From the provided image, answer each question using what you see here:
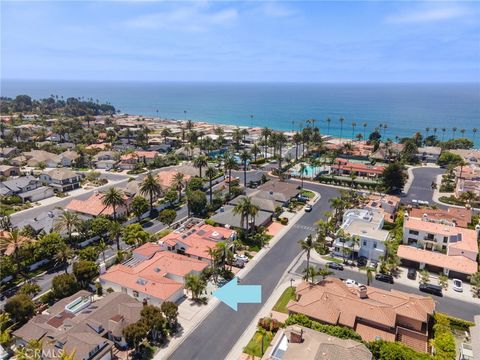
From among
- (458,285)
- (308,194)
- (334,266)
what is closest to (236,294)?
(334,266)

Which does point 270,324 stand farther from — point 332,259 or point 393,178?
point 393,178

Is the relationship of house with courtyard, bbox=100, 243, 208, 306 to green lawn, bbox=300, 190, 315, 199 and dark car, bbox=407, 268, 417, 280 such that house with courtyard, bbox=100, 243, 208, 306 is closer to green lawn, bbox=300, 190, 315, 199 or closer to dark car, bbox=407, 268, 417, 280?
dark car, bbox=407, 268, 417, 280

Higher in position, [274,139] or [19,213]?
[274,139]

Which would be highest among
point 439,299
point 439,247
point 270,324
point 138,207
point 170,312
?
point 138,207

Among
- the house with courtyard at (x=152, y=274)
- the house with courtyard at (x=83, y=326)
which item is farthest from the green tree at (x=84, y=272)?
the house with courtyard at (x=83, y=326)

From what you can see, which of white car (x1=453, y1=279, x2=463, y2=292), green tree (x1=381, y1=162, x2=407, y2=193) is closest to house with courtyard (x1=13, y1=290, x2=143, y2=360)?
white car (x1=453, y1=279, x2=463, y2=292)

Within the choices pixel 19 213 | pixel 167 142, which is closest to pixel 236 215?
pixel 19 213

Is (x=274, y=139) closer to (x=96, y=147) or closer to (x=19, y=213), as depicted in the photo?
(x=96, y=147)
